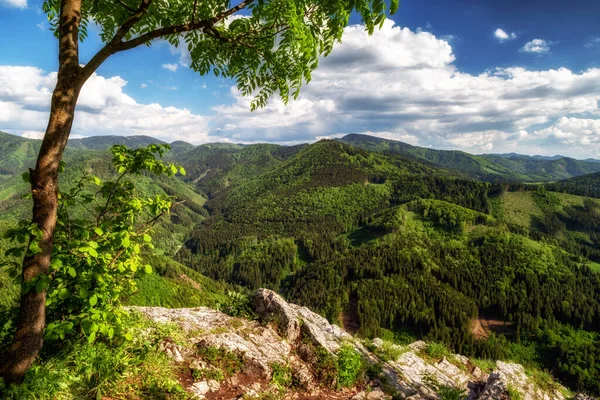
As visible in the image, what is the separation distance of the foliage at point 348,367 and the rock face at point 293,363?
31 cm

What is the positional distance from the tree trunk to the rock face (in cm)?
434

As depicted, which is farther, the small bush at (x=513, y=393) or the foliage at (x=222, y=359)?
the small bush at (x=513, y=393)

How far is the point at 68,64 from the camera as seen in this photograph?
4805 millimetres

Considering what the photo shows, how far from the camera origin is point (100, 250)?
18.6ft

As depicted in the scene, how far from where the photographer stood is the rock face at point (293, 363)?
9.27 meters

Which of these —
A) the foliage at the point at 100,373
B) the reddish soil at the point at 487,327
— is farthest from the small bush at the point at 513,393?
the reddish soil at the point at 487,327

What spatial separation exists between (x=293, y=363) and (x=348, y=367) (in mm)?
2057

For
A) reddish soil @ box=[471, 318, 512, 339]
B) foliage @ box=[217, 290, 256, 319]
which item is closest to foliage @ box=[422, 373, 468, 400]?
foliage @ box=[217, 290, 256, 319]

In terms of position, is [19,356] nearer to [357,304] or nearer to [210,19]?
[210,19]

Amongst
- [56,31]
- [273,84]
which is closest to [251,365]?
[273,84]

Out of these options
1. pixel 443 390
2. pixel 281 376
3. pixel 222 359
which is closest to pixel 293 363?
pixel 281 376

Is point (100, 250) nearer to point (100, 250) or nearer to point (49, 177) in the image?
point (100, 250)

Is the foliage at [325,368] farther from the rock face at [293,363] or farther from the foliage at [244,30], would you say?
the foliage at [244,30]

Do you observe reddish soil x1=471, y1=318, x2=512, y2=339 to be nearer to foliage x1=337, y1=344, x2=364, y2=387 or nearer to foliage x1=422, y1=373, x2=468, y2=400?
foliage x1=422, y1=373, x2=468, y2=400
